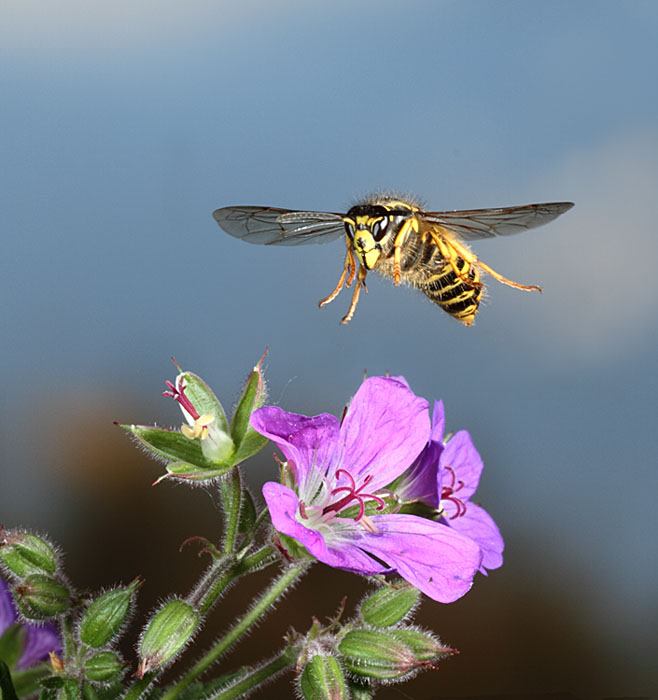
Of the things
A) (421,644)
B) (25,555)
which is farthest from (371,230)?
(25,555)

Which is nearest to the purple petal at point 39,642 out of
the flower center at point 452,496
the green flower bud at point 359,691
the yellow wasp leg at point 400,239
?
the green flower bud at point 359,691

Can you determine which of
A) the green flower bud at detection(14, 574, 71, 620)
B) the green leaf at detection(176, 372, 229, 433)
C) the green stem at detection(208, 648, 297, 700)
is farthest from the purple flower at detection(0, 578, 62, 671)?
the green leaf at detection(176, 372, 229, 433)

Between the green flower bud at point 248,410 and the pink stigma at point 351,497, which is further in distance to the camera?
the green flower bud at point 248,410

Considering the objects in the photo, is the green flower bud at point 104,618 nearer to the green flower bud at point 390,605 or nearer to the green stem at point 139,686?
the green stem at point 139,686

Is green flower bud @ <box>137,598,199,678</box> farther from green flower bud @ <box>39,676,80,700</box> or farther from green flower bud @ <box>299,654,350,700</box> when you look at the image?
green flower bud @ <box>299,654,350,700</box>

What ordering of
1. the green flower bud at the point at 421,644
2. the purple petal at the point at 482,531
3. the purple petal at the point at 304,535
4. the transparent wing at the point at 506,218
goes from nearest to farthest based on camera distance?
the purple petal at the point at 304,535 < the green flower bud at the point at 421,644 < the purple petal at the point at 482,531 < the transparent wing at the point at 506,218

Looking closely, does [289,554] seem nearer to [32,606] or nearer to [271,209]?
[32,606]
